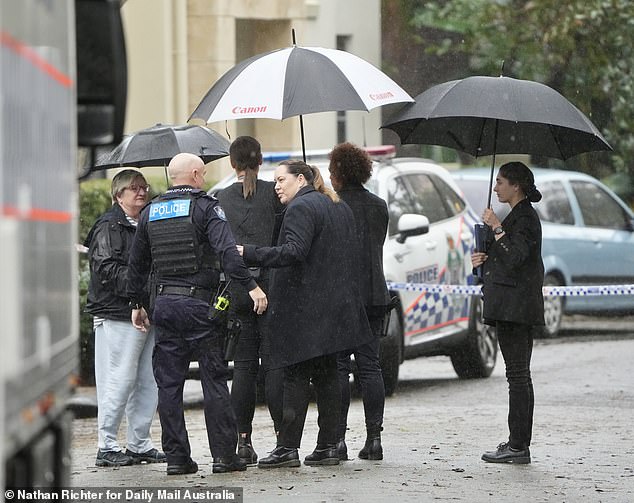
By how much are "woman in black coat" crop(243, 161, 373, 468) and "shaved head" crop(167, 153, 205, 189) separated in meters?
0.46

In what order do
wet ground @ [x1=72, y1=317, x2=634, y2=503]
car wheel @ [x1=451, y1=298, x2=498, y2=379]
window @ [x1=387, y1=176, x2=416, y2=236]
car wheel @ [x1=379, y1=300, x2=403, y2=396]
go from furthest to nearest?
car wheel @ [x1=451, y1=298, x2=498, y2=379] → window @ [x1=387, y1=176, x2=416, y2=236] → car wheel @ [x1=379, y1=300, x2=403, y2=396] → wet ground @ [x1=72, y1=317, x2=634, y2=503]

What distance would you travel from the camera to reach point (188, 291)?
853 centimetres

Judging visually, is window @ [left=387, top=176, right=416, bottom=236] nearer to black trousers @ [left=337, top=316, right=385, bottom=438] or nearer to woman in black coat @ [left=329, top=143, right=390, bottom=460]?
woman in black coat @ [left=329, top=143, right=390, bottom=460]

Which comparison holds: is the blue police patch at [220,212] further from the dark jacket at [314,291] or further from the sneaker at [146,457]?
the sneaker at [146,457]

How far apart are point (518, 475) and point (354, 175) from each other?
6.59 feet

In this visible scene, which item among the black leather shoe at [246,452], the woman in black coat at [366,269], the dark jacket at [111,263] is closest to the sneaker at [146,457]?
the black leather shoe at [246,452]

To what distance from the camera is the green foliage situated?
23.9 m

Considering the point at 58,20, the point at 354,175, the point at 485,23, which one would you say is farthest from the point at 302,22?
the point at 58,20

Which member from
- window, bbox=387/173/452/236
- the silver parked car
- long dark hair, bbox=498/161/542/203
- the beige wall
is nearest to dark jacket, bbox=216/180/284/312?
long dark hair, bbox=498/161/542/203

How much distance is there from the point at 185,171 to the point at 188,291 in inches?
25.3

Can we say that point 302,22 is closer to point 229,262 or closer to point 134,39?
point 134,39

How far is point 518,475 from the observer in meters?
8.84

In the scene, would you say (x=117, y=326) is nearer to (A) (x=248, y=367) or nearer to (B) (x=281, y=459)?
(A) (x=248, y=367)

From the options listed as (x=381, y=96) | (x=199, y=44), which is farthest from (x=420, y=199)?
(x=199, y=44)
